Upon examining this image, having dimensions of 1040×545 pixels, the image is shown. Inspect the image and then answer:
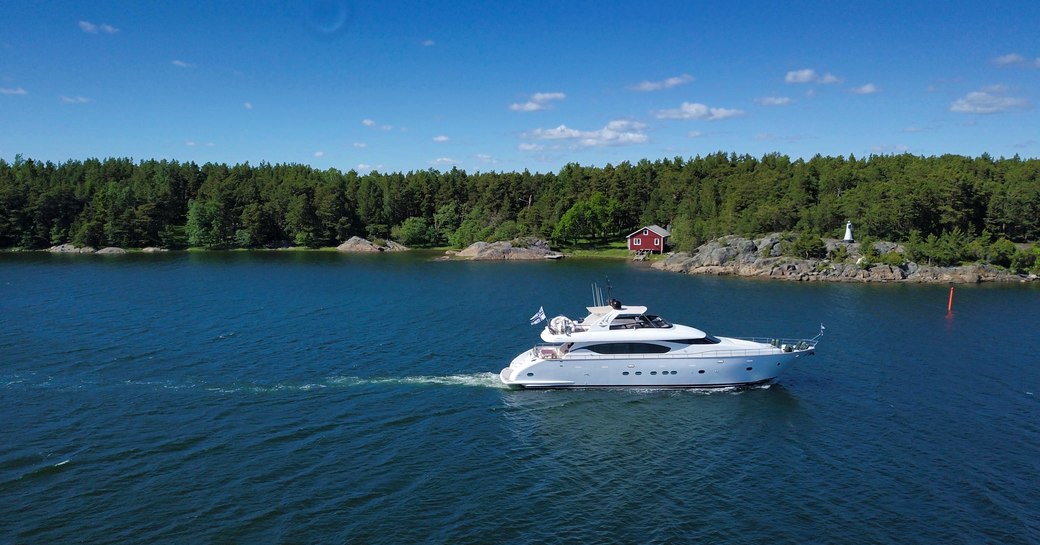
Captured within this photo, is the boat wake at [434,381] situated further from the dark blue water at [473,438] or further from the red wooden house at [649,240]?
the red wooden house at [649,240]

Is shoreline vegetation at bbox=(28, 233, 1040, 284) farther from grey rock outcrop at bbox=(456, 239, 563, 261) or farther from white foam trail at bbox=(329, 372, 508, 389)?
white foam trail at bbox=(329, 372, 508, 389)

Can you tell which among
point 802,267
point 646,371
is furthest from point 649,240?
point 646,371

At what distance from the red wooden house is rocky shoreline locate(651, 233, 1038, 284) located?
14.4m

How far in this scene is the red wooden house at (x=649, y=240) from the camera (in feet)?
397

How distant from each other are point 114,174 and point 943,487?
618 ft

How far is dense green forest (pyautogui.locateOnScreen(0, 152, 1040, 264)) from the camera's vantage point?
102 metres

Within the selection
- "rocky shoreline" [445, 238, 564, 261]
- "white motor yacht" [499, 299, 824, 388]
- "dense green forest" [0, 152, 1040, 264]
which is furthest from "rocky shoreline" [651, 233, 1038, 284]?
"white motor yacht" [499, 299, 824, 388]

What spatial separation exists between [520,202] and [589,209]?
2495 cm

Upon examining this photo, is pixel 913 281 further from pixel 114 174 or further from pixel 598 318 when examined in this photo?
pixel 114 174

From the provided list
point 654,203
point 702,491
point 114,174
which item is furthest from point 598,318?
point 114,174

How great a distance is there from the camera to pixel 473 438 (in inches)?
1250

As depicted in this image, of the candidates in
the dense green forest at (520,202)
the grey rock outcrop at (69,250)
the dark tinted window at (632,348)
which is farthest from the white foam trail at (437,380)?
the grey rock outcrop at (69,250)

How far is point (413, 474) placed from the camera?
90.9ft

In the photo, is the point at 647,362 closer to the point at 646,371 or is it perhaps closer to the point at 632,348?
the point at 646,371
